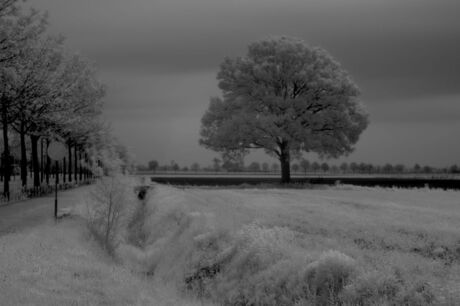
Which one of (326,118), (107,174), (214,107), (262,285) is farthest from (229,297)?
(214,107)

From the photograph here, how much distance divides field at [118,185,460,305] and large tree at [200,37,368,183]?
25071 mm

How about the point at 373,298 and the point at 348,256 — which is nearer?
the point at 373,298

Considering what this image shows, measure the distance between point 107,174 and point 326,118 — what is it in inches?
1164

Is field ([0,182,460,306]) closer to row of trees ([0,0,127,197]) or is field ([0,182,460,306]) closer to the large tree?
row of trees ([0,0,127,197])

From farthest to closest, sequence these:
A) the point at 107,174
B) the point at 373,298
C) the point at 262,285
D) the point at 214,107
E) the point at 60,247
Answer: the point at 214,107, the point at 107,174, the point at 60,247, the point at 262,285, the point at 373,298

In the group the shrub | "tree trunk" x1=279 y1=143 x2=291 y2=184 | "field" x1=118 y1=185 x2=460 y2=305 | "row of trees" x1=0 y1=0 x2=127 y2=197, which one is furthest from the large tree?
the shrub

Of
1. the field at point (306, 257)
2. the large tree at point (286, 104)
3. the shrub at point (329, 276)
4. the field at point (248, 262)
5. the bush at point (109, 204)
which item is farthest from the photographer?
the large tree at point (286, 104)

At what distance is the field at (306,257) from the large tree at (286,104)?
25071mm

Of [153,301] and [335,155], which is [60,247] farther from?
[335,155]

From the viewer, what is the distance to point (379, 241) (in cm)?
1379

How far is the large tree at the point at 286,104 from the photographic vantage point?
4675cm

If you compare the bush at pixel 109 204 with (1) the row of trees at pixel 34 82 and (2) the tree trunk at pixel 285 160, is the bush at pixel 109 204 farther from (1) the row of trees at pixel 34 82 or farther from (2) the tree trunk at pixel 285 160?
(2) the tree trunk at pixel 285 160

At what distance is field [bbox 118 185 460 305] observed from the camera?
380 inches

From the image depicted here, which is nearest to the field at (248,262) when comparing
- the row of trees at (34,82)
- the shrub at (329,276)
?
the shrub at (329,276)
